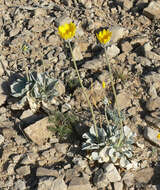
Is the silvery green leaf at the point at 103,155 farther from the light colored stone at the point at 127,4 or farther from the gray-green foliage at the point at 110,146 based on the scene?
the light colored stone at the point at 127,4

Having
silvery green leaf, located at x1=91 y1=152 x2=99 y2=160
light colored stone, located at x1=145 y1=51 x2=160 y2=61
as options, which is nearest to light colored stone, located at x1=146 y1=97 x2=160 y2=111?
light colored stone, located at x1=145 y1=51 x2=160 y2=61

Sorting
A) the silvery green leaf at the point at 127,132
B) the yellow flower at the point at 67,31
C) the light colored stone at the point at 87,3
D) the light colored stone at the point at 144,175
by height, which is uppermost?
the yellow flower at the point at 67,31

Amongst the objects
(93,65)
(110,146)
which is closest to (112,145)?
(110,146)

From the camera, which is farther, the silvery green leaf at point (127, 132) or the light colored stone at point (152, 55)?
the light colored stone at point (152, 55)

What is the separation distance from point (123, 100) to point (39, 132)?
1.27m

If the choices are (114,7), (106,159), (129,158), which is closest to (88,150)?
(106,159)

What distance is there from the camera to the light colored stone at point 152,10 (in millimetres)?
5461

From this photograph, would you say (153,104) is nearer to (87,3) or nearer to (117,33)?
(117,33)

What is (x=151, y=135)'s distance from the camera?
3.72m

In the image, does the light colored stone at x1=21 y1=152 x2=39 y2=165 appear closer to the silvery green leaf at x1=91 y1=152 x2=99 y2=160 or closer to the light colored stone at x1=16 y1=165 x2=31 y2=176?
the light colored stone at x1=16 y1=165 x2=31 y2=176

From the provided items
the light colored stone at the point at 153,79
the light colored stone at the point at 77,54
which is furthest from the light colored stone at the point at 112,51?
the light colored stone at the point at 153,79

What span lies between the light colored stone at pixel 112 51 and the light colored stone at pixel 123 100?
919mm

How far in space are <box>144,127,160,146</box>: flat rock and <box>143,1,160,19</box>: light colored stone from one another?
259cm

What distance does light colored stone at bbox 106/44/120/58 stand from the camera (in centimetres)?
484
